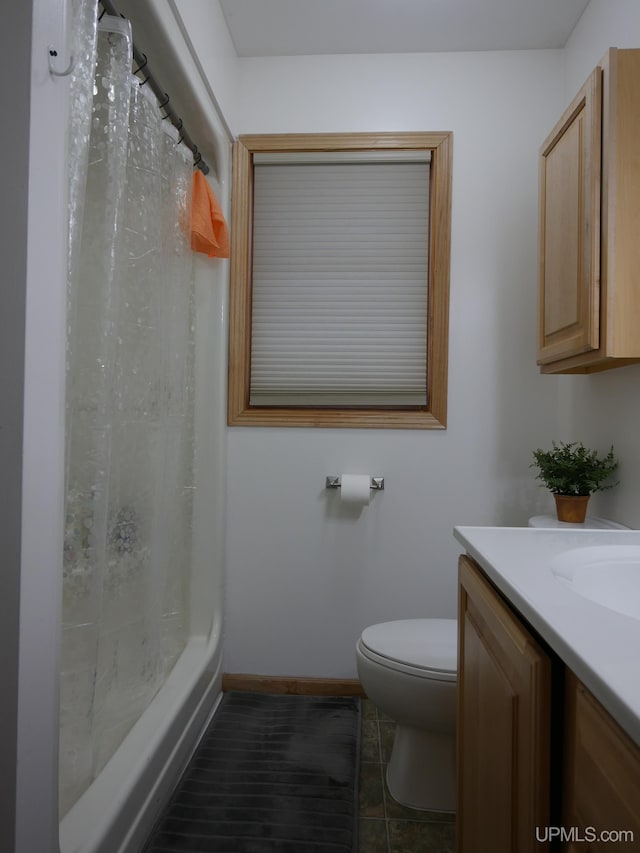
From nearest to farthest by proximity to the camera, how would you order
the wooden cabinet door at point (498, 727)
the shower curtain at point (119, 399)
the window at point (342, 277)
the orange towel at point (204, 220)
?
the wooden cabinet door at point (498, 727) < the shower curtain at point (119, 399) < the orange towel at point (204, 220) < the window at point (342, 277)

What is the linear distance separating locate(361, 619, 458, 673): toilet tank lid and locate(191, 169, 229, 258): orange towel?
1.38 meters

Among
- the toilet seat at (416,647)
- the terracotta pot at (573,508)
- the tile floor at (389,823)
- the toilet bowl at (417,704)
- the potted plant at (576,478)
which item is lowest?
the tile floor at (389,823)

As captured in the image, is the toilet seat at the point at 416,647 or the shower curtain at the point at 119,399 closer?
the shower curtain at the point at 119,399

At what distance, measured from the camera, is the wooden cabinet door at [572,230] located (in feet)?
4.26

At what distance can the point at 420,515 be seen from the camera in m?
2.06

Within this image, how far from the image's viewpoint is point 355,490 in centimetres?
197

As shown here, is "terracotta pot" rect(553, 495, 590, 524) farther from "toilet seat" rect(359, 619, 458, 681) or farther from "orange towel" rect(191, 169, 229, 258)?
"orange towel" rect(191, 169, 229, 258)

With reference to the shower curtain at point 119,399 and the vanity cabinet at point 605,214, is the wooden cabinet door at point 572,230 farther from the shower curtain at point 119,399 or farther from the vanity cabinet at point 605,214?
the shower curtain at point 119,399

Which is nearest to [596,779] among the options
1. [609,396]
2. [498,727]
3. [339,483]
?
[498,727]

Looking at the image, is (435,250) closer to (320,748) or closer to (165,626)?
(165,626)

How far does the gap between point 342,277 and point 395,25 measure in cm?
90

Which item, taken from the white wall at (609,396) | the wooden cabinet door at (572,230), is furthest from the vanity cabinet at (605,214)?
the white wall at (609,396)

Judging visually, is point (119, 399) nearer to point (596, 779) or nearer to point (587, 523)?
point (596, 779)

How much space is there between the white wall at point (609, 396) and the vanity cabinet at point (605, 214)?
0.27m
